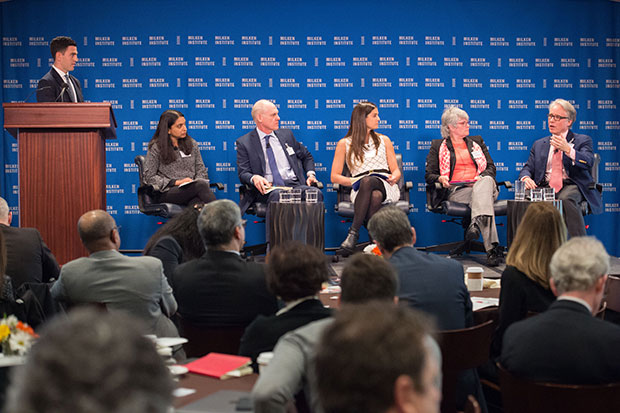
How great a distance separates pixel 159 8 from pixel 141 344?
6.63 metres

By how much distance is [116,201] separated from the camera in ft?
22.1

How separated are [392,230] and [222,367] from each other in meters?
1.10

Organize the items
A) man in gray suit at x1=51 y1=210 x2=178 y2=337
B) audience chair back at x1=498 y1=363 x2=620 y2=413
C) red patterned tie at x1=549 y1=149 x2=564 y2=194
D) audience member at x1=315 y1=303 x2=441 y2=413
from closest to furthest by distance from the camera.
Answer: audience member at x1=315 y1=303 x2=441 y2=413, audience chair back at x1=498 y1=363 x2=620 y2=413, man in gray suit at x1=51 y1=210 x2=178 y2=337, red patterned tie at x1=549 y1=149 x2=564 y2=194

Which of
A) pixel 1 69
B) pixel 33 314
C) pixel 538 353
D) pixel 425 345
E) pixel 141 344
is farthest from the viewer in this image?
pixel 1 69

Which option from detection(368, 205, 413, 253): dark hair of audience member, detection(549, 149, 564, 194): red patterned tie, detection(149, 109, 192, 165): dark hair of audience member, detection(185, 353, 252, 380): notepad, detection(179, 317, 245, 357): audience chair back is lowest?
detection(179, 317, 245, 357): audience chair back

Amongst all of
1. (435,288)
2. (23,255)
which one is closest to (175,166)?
(23,255)

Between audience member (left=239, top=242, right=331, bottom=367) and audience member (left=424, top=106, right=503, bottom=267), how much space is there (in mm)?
3919

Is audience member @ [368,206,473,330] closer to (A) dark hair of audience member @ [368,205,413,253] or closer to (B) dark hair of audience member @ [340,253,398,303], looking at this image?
(A) dark hair of audience member @ [368,205,413,253]

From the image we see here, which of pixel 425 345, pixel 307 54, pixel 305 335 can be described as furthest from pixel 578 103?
pixel 425 345

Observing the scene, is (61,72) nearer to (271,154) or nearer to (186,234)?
(271,154)

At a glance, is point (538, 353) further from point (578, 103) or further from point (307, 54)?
point (578, 103)

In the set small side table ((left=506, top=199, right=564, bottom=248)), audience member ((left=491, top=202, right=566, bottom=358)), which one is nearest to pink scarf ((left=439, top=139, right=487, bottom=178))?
small side table ((left=506, top=199, right=564, bottom=248))

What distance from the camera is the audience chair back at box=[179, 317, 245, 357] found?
2.34 meters

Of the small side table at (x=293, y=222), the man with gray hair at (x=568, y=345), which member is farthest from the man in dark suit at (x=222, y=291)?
the small side table at (x=293, y=222)
